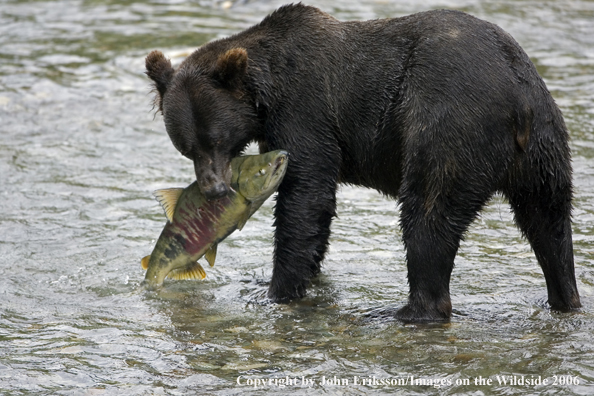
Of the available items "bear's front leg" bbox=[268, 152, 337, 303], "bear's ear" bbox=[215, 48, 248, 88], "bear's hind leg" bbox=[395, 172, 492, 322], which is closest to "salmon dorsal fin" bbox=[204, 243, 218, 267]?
"bear's front leg" bbox=[268, 152, 337, 303]

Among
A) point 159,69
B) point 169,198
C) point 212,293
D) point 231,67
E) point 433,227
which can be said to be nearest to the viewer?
point 433,227

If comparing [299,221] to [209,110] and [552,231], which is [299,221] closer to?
[209,110]

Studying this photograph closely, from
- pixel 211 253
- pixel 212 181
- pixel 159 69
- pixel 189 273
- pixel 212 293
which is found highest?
pixel 159 69

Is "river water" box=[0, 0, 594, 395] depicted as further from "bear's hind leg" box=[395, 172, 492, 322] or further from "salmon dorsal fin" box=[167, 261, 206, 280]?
"bear's hind leg" box=[395, 172, 492, 322]

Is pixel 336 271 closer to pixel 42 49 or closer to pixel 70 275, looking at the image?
pixel 70 275

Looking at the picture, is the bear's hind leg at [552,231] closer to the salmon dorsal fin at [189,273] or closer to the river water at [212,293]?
the river water at [212,293]

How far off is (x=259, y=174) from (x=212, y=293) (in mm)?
1232

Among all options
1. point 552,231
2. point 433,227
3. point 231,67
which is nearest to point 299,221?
point 433,227

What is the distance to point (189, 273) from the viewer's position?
6.43 meters

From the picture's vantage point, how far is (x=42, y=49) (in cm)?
1342

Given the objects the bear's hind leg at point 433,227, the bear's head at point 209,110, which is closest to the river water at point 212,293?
the bear's hind leg at point 433,227

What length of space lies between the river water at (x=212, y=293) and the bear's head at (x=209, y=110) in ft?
3.68

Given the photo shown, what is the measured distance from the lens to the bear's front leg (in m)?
6.17

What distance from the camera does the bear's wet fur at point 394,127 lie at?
552 cm
